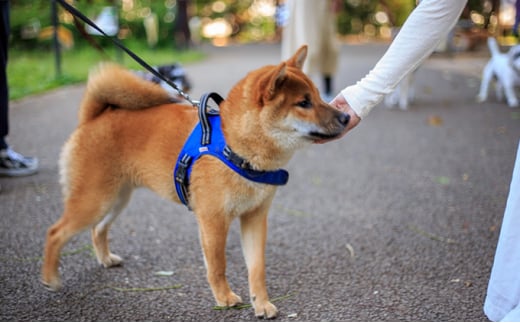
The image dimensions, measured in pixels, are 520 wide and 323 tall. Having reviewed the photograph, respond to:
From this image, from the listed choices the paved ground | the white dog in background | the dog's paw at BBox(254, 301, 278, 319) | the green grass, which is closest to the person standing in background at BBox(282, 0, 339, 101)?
the paved ground

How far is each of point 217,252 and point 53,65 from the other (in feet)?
35.0

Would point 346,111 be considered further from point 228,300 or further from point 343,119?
point 228,300

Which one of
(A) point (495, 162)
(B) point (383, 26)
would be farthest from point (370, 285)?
(B) point (383, 26)

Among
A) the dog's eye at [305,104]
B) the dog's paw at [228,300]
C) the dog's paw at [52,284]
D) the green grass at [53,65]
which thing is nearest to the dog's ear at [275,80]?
the dog's eye at [305,104]

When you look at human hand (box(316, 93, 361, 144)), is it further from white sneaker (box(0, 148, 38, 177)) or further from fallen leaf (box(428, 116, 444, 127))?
fallen leaf (box(428, 116, 444, 127))

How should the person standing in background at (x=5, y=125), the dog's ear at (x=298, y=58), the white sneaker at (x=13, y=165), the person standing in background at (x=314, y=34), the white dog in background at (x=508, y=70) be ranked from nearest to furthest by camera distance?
the dog's ear at (x=298, y=58) → the person standing in background at (x=5, y=125) → the white sneaker at (x=13, y=165) → the person standing in background at (x=314, y=34) → the white dog in background at (x=508, y=70)

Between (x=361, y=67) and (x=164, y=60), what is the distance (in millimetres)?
4829

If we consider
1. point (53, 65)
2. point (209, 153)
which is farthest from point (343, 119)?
point (53, 65)

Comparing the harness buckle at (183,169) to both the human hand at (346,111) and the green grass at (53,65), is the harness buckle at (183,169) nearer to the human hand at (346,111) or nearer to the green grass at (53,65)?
the human hand at (346,111)

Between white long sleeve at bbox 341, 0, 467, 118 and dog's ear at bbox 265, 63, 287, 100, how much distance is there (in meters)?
0.36

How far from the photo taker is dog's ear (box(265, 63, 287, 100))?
253 centimetres

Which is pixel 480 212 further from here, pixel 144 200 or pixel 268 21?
pixel 268 21

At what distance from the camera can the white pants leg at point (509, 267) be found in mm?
2295

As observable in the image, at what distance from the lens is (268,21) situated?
25.5 meters
